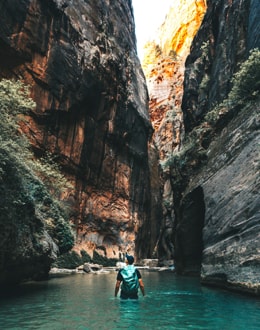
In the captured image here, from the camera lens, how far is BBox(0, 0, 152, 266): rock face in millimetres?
32531

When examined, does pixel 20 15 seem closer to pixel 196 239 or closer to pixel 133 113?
pixel 133 113

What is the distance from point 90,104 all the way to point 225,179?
27613 millimetres

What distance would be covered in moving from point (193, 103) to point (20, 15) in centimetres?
1745

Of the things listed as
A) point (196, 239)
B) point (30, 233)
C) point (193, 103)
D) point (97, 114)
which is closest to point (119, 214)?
point (97, 114)

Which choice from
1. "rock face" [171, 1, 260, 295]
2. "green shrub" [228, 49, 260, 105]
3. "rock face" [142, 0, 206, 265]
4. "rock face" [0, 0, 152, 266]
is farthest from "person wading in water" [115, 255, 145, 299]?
"rock face" [142, 0, 206, 265]

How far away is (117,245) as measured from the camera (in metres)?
42.3

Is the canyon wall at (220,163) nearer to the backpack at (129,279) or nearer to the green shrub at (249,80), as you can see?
the green shrub at (249,80)

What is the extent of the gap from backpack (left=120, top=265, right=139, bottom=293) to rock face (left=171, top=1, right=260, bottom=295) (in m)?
3.33

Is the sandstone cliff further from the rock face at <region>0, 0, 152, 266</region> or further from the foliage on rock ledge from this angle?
the rock face at <region>0, 0, 152, 266</region>

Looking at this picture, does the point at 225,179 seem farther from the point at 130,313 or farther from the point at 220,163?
the point at 130,313

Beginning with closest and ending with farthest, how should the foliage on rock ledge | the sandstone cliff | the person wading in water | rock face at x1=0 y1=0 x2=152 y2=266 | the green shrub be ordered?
1. the person wading in water
2. the foliage on rock ledge
3. the sandstone cliff
4. the green shrub
5. rock face at x1=0 y1=0 x2=152 y2=266

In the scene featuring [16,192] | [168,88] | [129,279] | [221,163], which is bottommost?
[129,279]

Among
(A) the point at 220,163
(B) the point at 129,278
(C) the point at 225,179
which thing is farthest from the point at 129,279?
(A) the point at 220,163

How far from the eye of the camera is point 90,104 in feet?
128
